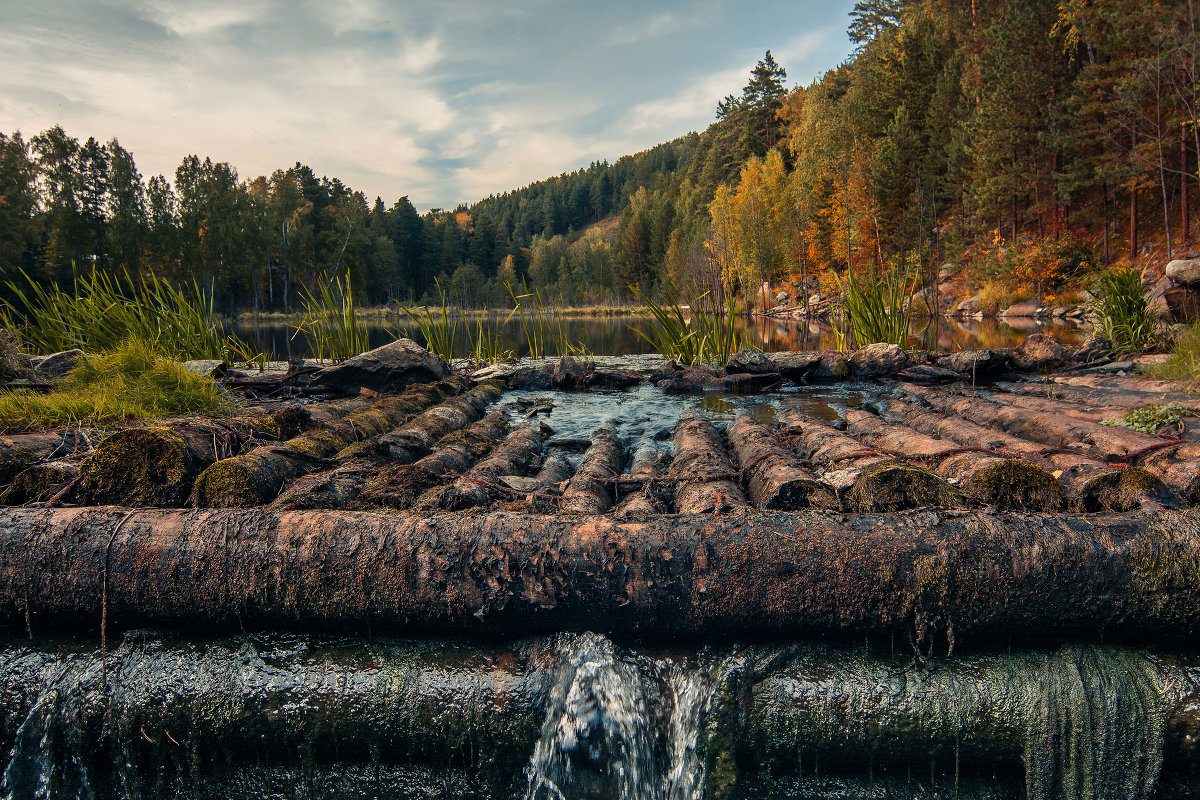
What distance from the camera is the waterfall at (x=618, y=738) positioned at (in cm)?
181

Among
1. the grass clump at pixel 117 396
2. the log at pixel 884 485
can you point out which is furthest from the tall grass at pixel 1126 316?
the grass clump at pixel 117 396

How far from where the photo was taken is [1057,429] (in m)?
3.99

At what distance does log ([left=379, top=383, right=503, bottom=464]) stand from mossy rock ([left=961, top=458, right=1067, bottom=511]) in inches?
127

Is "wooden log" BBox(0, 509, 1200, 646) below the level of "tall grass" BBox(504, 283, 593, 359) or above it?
below

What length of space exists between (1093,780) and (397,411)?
497 cm

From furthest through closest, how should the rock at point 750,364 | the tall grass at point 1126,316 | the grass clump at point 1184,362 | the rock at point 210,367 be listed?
the rock at point 750,364, the tall grass at point 1126,316, the rock at point 210,367, the grass clump at point 1184,362

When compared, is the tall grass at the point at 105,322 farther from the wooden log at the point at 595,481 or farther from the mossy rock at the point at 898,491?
the mossy rock at the point at 898,491

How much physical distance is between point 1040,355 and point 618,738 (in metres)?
9.54

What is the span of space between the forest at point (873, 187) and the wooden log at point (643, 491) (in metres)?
5.71

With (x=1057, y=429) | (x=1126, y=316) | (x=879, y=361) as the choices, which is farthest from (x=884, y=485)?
(x=1126, y=316)

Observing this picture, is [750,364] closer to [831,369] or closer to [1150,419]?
[831,369]

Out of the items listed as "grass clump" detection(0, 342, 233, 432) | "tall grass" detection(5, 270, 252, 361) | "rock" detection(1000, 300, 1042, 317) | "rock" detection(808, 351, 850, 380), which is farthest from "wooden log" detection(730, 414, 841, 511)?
"rock" detection(1000, 300, 1042, 317)

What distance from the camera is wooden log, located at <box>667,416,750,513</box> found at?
265 centimetres

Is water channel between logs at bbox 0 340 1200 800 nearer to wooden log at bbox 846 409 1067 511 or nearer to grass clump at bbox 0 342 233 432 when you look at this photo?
wooden log at bbox 846 409 1067 511
